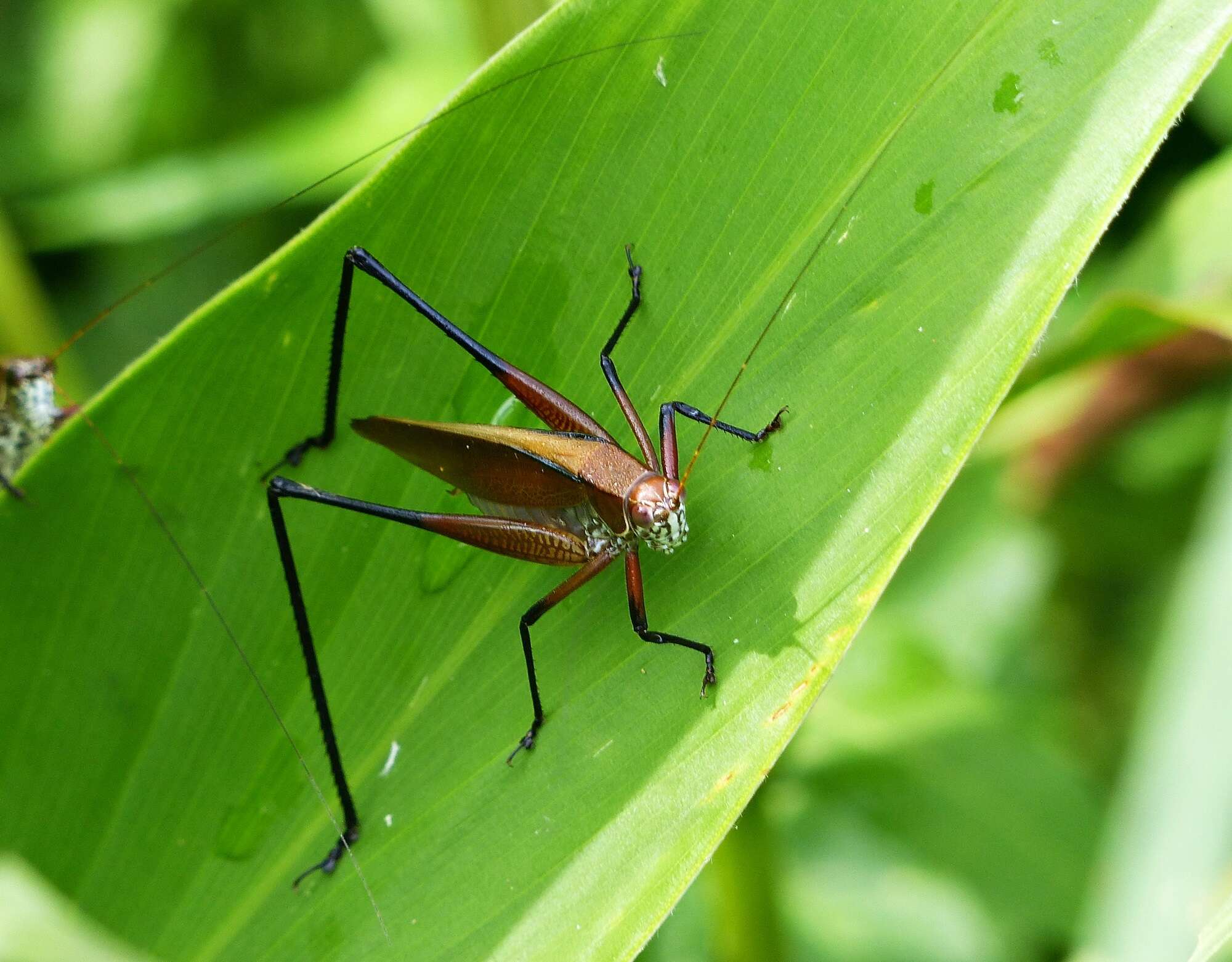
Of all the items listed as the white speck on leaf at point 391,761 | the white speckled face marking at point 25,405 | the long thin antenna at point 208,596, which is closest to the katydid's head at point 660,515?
the white speck on leaf at point 391,761

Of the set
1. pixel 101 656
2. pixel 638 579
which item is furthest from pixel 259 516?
pixel 638 579

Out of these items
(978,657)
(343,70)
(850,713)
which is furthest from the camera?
(343,70)

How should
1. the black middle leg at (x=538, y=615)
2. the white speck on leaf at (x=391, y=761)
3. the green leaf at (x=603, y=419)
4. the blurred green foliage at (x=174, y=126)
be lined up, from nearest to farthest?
the green leaf at (x=603, y=419), the black middle leg at (x=538, y=615), the white speck on leaf at (x=391, y=761), the blurred green foliage at (x=174, y=126)

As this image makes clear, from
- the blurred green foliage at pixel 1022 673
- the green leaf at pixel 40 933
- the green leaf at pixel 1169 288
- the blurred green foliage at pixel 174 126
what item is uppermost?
the blurred green foliage at pixel 174 126

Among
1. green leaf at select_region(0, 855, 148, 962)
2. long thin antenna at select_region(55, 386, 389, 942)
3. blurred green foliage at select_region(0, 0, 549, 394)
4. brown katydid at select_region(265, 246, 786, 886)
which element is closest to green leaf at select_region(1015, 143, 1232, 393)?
brown katydid at select_region(265, 246, 786, 886)

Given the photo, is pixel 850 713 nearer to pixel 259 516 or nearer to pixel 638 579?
pixel 638 579

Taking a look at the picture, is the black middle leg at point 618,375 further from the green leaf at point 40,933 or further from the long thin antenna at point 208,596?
the green leaf at point 40,933

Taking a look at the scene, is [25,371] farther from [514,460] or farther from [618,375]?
[618,375]
